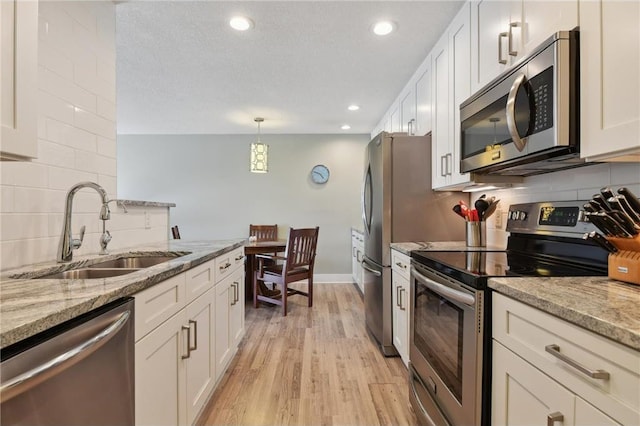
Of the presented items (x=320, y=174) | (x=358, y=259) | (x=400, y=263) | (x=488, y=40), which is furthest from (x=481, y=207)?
(x=320, y=174)

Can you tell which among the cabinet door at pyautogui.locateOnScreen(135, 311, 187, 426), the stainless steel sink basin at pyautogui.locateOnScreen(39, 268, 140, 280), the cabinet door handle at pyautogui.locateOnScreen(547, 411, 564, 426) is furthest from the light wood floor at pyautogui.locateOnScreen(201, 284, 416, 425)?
the cabinet door handle at pyautogui.locateOnScreen(547, 411, 564, 426)

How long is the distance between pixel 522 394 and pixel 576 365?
0.26m

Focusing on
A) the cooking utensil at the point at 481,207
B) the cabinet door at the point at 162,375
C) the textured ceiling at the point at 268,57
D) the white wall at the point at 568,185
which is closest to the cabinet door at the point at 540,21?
the white wall at the point at 568,185

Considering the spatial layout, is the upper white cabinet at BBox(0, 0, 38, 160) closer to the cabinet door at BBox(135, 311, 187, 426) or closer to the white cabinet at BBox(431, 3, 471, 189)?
the cabinet door at BBox(135, 311, 187, 426)

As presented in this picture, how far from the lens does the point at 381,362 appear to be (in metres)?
2.32

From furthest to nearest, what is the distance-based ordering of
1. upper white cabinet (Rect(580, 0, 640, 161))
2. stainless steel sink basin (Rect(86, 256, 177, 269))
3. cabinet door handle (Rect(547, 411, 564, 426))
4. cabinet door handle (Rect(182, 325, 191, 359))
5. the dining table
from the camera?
the dining table → stainless steel sink basin (Rect(86, 256, 177, 269)) → cabinet door handle (Rect(182, 325, 191, 359)) → upper white cabinet (Rect(580, 0, 640, 161)) → cabinet door handle (Rect(547, 411, 564, 426))

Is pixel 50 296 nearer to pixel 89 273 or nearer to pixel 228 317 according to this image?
pixel 89 273

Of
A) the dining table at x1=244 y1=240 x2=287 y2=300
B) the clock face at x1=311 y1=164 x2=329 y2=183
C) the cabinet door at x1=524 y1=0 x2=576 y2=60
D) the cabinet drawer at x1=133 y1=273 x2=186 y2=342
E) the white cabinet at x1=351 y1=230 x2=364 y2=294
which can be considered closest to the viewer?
the cabinet drawer at x1=133 y1=273 x2=186 y2=342

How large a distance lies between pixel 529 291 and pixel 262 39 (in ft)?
7.61

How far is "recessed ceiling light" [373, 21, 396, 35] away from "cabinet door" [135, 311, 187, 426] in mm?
2143

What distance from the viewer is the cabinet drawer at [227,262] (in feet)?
6.16

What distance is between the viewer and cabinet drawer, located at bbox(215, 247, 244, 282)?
1.88 metres

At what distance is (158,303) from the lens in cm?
114

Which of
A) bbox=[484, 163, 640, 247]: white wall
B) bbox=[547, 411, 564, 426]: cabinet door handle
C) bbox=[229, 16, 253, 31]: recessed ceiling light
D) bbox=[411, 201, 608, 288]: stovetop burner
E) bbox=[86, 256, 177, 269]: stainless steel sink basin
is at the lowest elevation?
bbox=[547, 411, 564, 426]: cabinet door handle
